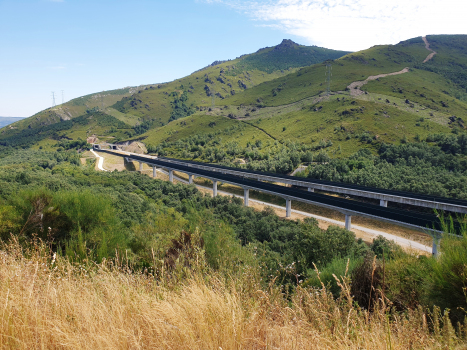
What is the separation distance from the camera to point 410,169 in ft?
146

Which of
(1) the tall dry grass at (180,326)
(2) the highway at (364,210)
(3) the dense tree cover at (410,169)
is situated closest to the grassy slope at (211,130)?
(3) the dense tree cover at (410,169)

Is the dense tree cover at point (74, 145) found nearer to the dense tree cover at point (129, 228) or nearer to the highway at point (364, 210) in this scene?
the dense tree cover at point (129, 228)

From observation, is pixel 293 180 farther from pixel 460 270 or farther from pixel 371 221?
pixel 460 270

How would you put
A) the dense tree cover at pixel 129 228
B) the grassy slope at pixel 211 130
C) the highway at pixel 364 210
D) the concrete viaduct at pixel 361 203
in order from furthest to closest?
the grassy slope at pixel 211 130 < the concrete viaduct at pixel 361 203 < the highway at pixel 364 210 < the dense tree cover at pixel 129 228

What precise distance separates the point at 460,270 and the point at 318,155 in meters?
56.3

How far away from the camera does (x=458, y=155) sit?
4888 cm

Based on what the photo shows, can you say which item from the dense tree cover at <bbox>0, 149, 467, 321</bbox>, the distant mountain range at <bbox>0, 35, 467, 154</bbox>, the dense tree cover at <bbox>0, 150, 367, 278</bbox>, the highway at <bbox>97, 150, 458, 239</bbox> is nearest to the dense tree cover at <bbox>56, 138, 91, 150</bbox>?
the distant mountain range at <bbox>0, 35, 467, 154</bbox>

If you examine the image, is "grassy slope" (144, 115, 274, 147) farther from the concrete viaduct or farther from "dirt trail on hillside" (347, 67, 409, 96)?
the concrete viaduct

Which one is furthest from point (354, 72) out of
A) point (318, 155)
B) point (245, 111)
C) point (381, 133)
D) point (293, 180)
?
point (293, 180)

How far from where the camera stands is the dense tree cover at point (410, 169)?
3728cm

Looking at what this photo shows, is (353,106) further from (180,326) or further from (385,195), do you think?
(180,326)

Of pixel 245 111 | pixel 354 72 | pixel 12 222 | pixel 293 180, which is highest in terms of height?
pixel 354 72

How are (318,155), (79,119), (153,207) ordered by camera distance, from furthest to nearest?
(79,119) < (318,155) < (153,207)

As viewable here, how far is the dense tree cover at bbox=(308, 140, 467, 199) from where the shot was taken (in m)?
37.3
